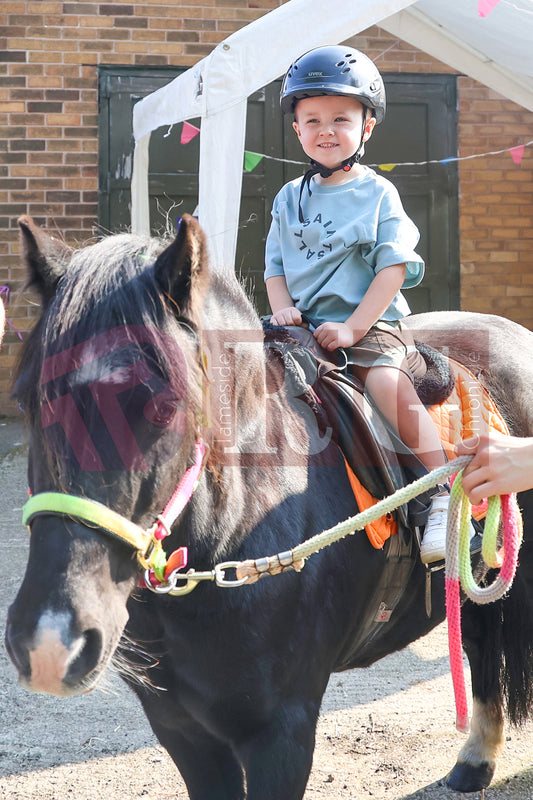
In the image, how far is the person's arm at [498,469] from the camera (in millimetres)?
1578

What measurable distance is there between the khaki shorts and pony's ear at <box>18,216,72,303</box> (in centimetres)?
88

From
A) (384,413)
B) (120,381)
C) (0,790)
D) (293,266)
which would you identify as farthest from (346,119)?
(0,790)

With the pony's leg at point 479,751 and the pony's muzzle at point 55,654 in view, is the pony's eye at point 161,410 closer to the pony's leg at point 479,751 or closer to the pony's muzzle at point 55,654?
the pony's muzzle at point 55,654

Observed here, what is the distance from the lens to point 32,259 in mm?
1520

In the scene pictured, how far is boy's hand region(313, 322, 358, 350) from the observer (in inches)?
82.4

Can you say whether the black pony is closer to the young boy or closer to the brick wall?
the young boy

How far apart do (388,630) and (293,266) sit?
1086 millimetres

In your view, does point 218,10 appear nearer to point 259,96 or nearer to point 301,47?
A: point 259,96

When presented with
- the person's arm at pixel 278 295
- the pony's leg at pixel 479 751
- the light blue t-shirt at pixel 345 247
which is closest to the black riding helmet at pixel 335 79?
the light blue t-shirt at pixel 345 247

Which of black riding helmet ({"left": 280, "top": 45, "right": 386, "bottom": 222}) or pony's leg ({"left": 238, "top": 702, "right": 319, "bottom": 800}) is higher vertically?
black riding helmet ({"left": 280, "top": 45, "right": 386, "bottom": 222})

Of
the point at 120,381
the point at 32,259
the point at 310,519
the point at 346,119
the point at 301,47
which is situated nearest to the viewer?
the point at 120,381

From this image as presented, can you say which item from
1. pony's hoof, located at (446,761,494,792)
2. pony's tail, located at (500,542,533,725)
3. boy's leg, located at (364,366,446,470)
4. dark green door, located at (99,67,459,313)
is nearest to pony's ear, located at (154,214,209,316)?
boy's leg, located at (364,366,446,470)

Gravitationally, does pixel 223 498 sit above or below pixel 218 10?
below

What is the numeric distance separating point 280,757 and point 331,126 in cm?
168
